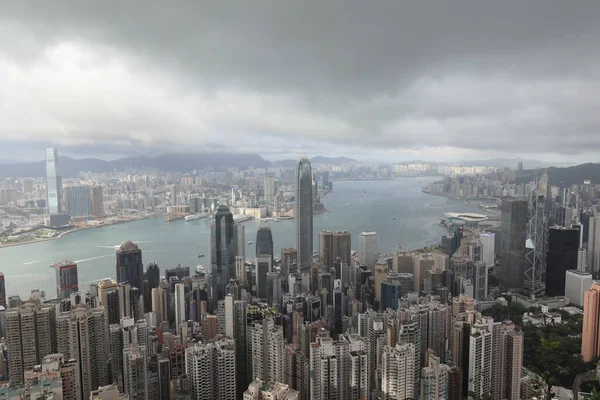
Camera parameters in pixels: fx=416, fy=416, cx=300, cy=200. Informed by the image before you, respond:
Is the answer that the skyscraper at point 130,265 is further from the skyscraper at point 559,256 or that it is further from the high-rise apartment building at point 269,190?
the skyscraper at point 559,256

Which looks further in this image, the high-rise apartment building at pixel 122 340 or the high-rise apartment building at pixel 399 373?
the high-rise apartment building at pixel 122 340

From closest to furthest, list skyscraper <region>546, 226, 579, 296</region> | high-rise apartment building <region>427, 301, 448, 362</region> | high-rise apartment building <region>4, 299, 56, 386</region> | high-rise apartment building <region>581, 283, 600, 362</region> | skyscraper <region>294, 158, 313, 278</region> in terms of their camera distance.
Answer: high-rise apartment building <region>4, 299, 56, 386</region> → high-rise apartment building <region>427, 301, 448, 362</region> → high-rise apartment building <region>581, 283, 600, 362</region> → skyscraper <region>546, 226, 579, 296</region> → skyscraper <region>294, 158, 313, 278</region>

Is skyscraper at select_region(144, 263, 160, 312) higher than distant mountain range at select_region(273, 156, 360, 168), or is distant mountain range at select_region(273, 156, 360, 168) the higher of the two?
distant mountain range at select_region(273, 156, 360, 168)

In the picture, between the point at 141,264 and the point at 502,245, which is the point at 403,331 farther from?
the point at 502,245

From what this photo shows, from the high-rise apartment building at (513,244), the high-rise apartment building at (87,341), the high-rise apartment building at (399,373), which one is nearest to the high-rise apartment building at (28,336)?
the high-rise apartment building at (87,341)

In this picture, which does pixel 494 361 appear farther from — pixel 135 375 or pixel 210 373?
pixel 135 375

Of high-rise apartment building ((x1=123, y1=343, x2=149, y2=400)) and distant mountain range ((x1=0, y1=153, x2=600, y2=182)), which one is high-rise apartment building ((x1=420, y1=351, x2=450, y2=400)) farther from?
distant mountain range ((x1=0, y1=153, x2=600, y2=182))

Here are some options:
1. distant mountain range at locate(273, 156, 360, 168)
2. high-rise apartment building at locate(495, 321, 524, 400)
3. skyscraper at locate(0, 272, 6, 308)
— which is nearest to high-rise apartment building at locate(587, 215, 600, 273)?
distant mountain range at locate(273, 156, 360, 168)
